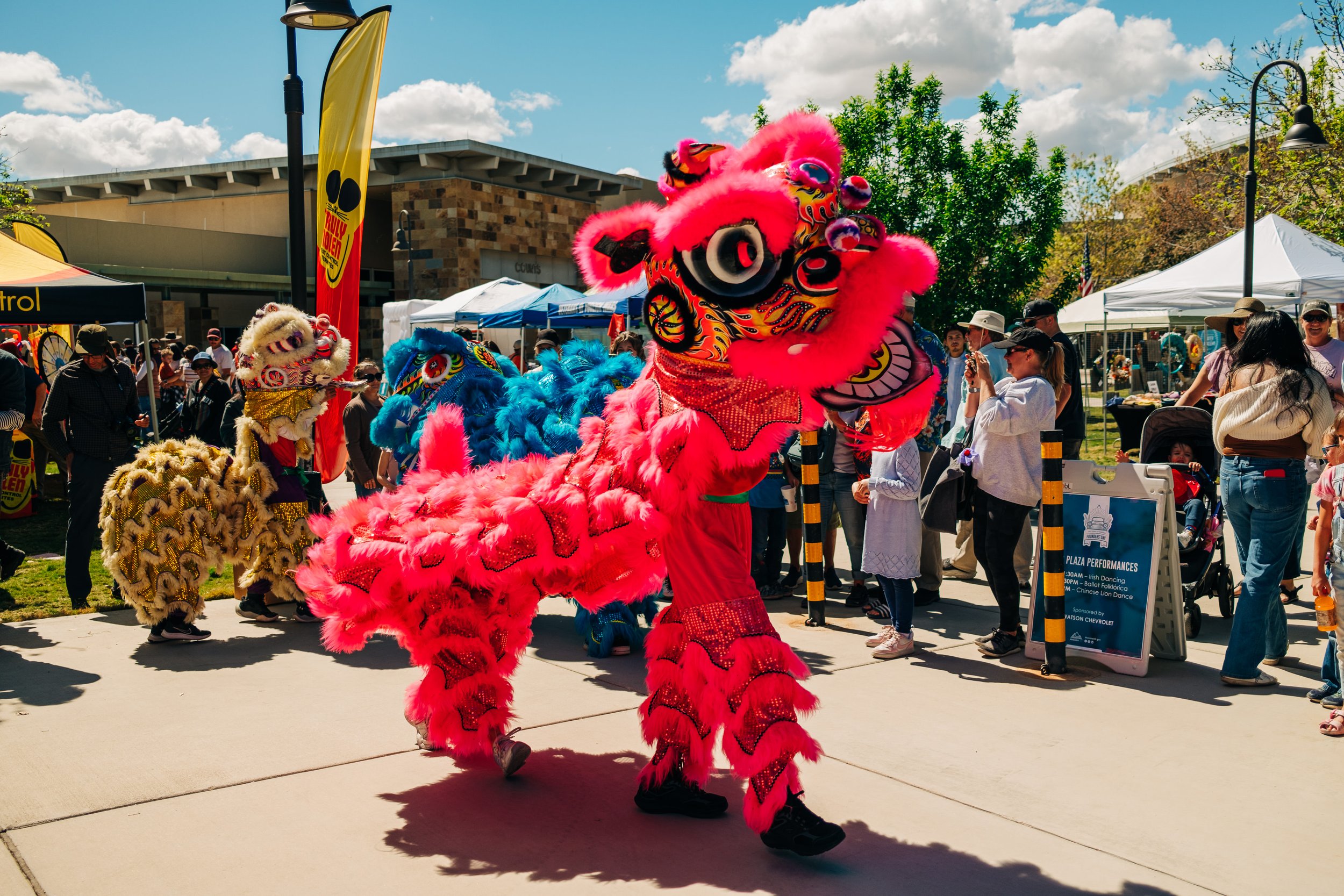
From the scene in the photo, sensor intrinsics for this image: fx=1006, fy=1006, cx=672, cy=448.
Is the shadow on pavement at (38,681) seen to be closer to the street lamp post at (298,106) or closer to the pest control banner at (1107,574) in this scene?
the street lamp post at (298,106)

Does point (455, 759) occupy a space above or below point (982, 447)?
below

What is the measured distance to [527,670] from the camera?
551cm

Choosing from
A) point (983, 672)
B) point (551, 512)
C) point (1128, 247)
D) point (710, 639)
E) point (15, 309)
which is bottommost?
point (983, 672)

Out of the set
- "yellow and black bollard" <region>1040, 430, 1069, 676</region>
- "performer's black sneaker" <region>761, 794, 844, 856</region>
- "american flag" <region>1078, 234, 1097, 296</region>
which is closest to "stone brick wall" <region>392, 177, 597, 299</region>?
"american flag" <region>1078, 234, 1097, 296</region>

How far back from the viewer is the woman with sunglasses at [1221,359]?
696cm

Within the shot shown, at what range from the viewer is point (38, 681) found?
5270 millimetres

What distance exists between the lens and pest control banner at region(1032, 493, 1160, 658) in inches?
211

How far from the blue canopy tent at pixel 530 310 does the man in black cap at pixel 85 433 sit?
952cm

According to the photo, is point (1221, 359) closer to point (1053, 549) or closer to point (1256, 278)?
point (1053, 549)

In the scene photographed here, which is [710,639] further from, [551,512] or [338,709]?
[338,709]

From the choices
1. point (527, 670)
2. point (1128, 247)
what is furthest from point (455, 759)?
point (1128, 247)

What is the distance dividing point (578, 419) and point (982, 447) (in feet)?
7.56

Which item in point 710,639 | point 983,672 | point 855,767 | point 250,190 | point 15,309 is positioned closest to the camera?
point 710,639

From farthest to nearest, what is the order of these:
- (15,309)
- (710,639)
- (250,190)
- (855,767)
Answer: (250,190) < (15,309) < (855,767) < (710,639)
